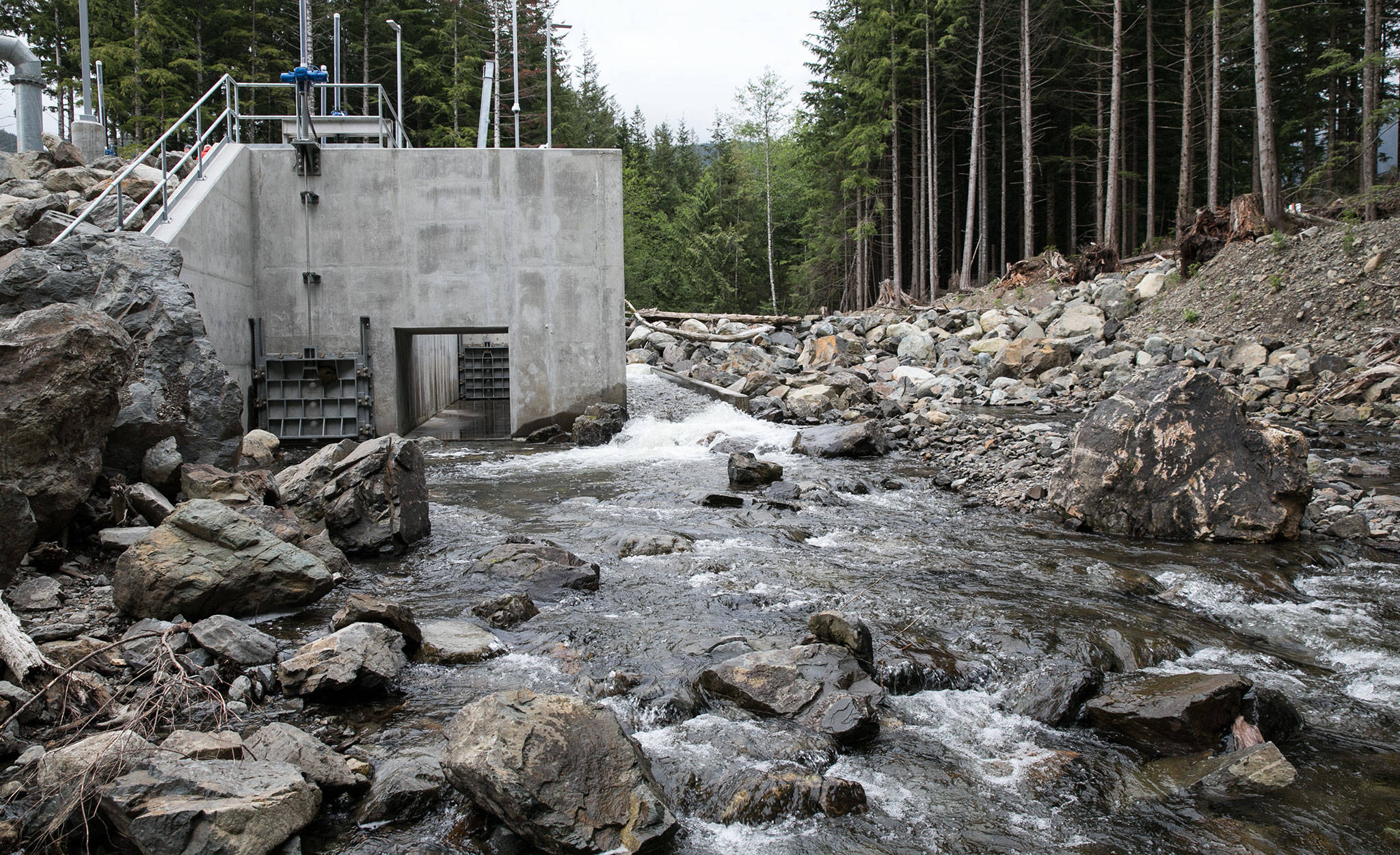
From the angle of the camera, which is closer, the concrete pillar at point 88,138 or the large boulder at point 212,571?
the large boulder at point 212,571

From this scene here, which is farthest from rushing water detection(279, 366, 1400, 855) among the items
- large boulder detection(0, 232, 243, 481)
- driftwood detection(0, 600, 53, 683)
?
large boulder detection(0, 232, 243, 481)

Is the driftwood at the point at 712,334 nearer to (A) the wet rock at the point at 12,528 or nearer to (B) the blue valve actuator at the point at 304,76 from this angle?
(B) the blue valve actuator at the point at 304,76

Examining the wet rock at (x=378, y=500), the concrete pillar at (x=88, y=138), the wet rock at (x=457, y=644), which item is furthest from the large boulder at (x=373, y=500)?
the concrete pillar at (x=88, y=138)

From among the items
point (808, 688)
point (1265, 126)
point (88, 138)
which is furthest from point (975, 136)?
point (808, 688)

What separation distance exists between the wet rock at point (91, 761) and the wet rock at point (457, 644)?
6.45ft

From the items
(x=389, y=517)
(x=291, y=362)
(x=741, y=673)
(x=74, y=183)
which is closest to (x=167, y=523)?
(x=389, y=517)

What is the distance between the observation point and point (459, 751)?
3.77 metres

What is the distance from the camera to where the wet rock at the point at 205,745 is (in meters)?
3.65

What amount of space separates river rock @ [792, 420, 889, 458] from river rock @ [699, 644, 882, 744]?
8.57 m

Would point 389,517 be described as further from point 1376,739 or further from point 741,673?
point 1376,739

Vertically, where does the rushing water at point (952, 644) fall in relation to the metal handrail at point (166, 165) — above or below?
below

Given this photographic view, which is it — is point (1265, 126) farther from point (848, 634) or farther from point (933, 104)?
point (848, 634)

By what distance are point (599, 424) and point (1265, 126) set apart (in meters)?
16.4

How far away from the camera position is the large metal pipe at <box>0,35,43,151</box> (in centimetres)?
1806
